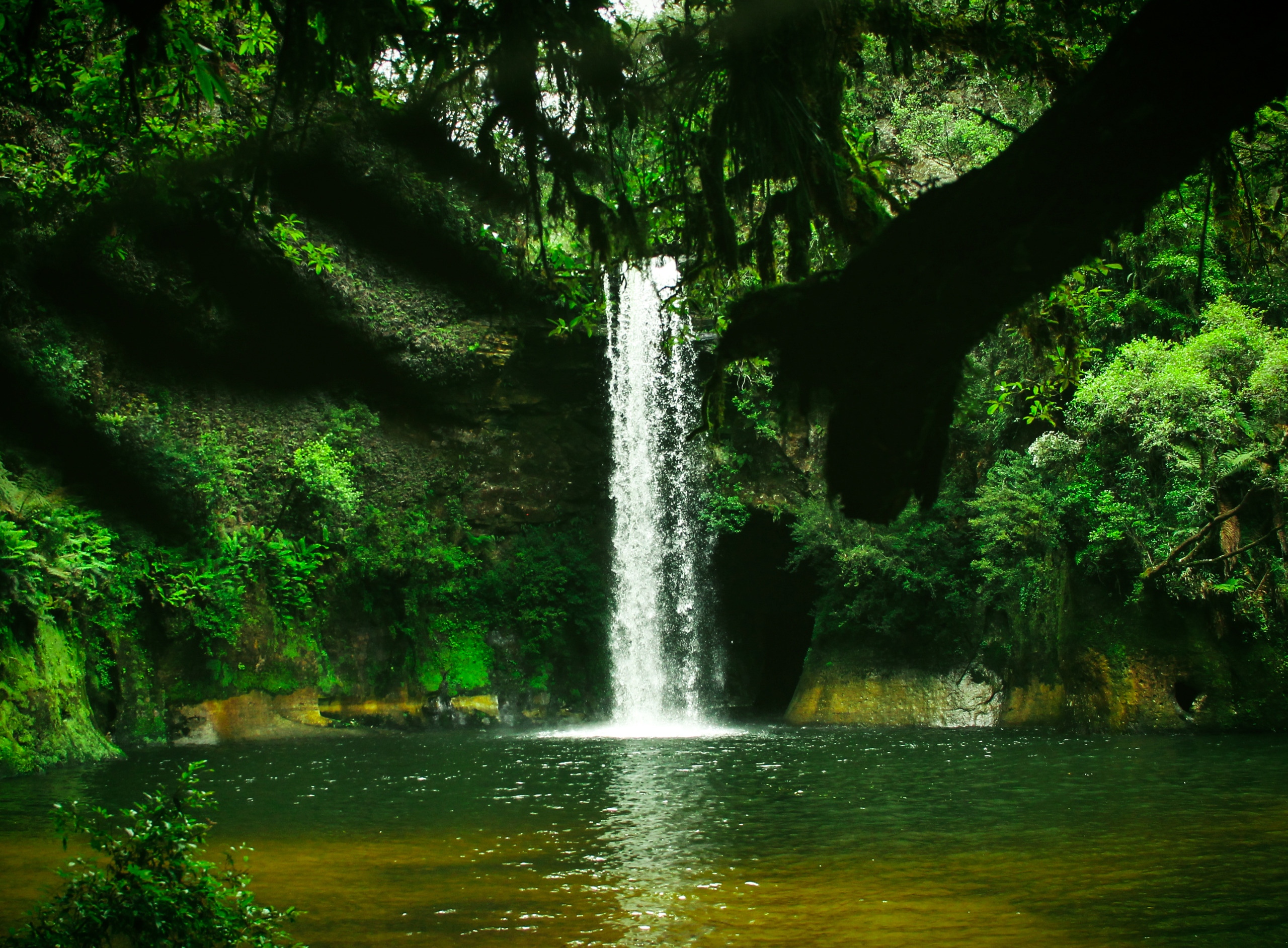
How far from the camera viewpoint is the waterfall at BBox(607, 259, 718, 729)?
781 inches

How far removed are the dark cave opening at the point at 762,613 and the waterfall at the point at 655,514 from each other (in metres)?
0.97

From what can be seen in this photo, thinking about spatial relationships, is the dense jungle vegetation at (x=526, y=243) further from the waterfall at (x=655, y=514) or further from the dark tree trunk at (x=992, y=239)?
the waterfall at (x=655, y=514)

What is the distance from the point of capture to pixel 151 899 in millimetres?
2994

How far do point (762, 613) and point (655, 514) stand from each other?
3778 millimetres

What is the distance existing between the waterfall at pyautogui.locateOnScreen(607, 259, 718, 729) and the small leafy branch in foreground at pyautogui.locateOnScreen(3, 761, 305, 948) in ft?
54.8

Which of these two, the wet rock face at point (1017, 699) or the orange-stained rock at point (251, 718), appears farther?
the orange-stained rock at point (251, 718)

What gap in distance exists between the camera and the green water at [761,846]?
4309 mm

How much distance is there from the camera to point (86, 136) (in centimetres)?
495

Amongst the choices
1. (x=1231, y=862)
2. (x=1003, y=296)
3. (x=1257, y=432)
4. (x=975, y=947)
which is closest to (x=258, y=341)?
(x=1003, y=296)

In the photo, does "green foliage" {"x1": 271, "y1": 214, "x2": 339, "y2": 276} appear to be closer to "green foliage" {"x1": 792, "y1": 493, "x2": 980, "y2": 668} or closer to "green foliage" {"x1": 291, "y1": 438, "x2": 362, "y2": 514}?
"green foliage" {"x1": 291, "y1": 438, "x2": 362, "y2": 514}

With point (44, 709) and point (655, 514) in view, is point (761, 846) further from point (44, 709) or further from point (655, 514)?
point (655, 514)

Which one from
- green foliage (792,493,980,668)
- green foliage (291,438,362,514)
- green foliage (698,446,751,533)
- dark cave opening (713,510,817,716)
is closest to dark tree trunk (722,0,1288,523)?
green foliage (792,493,980,668)

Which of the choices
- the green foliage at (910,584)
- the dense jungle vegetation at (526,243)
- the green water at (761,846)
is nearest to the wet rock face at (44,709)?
the dense jungle vegetation at (526,243)

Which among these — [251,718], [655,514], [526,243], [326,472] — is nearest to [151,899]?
[526,243]
